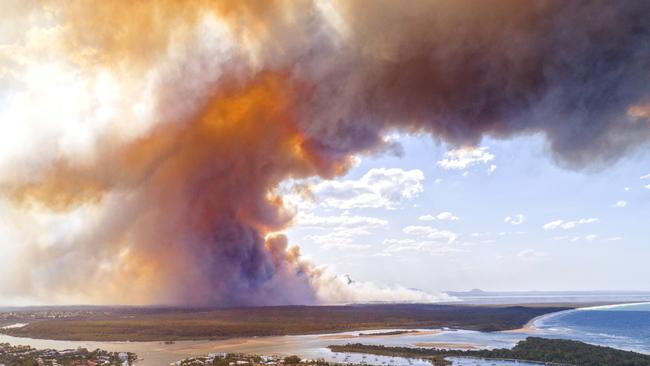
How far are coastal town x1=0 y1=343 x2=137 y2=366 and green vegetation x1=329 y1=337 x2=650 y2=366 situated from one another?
3127cm

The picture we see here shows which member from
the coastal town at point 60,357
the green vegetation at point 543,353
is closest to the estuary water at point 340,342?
the coastal town at point 60,357

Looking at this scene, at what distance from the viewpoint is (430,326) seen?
124 m

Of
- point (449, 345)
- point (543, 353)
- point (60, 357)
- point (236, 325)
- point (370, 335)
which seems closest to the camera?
point (543, 353)

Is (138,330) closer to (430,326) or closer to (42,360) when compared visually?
(42,360)

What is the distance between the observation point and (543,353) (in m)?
71.4

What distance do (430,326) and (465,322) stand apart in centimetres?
1583

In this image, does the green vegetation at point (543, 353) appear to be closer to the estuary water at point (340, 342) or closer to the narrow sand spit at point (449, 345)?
the estuary water at point (340, 342)

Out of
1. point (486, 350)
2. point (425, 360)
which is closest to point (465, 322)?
point (486, 350)

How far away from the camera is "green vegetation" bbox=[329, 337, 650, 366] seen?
65312 mm

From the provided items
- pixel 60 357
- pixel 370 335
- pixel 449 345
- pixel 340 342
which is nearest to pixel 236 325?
Answer: pixel 370 335

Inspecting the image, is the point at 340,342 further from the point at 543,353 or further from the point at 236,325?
the point at 236,325

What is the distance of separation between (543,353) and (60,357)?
67.3 metres

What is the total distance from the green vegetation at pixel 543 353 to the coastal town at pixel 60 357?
103 ft

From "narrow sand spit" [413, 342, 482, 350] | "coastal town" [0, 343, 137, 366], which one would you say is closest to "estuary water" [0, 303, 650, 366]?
"narrow sand spit" [413, 342, 482, 350]
